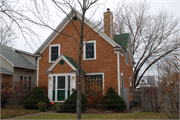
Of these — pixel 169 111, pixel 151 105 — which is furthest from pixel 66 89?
pixel 169 111

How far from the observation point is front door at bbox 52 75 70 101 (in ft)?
43.6

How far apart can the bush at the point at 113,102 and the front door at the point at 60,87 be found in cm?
290

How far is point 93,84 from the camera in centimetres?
1279

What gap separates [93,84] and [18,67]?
9.38m

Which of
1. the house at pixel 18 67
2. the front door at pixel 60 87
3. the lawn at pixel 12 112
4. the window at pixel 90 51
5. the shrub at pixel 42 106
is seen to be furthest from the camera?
the house at pixel 18 67

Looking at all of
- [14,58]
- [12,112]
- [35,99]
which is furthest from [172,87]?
[14,58]

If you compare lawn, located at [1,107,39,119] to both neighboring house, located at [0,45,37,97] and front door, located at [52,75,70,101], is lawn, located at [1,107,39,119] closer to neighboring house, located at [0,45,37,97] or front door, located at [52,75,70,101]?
front door, located at [52,75,70,101]

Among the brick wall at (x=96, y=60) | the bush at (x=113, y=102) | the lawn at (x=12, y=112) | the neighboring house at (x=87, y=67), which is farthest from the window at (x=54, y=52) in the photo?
the bush at (x=113, y=102)

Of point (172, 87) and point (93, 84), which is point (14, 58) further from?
point (172, 87)

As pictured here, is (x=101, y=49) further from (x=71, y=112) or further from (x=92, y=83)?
(x=71, y=112)

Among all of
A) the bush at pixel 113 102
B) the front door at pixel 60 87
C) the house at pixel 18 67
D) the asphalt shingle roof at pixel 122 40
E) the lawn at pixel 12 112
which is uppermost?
the asphalt shingle roof at pixel 122 40

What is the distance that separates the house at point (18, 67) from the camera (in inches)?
649

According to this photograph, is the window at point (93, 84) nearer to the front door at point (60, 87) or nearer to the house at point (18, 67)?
the front door at point (60, 87)

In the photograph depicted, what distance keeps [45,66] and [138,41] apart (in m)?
15.1
